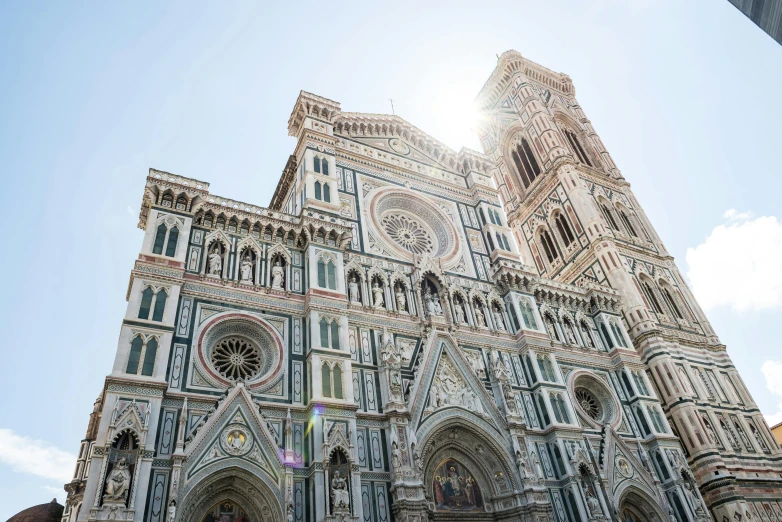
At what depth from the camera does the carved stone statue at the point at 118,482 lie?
1246cm

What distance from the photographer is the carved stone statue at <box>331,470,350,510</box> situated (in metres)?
14.5

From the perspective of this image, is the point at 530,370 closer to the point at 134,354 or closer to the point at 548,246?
the point at 134,354

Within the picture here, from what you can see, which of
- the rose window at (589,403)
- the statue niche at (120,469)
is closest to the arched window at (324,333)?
the statue niche at (120,469)

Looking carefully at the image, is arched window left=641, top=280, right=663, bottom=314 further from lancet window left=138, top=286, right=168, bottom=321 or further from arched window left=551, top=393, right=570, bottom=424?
lancet window left=138, top=286, right=168, bottom=321

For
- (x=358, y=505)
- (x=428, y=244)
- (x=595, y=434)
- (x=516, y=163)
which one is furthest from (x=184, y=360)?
(x=516, y=163)

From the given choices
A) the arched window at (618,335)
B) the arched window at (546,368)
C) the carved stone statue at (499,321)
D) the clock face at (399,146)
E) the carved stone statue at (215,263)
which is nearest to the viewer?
the carved stone statue at (215,263)

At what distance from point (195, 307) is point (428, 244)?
11353mm

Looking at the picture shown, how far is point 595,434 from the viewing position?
21.7 metres

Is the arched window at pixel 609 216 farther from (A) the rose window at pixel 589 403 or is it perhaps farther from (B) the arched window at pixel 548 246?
(A) the rose window at pixel 589 403

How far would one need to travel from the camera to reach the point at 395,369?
1838 centimetres

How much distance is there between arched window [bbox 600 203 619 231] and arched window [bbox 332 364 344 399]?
74.5 ft

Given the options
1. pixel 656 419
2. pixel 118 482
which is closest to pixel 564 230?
pixel 656 419

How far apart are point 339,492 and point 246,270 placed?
7.79 meters

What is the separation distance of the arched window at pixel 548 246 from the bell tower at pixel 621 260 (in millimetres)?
67
